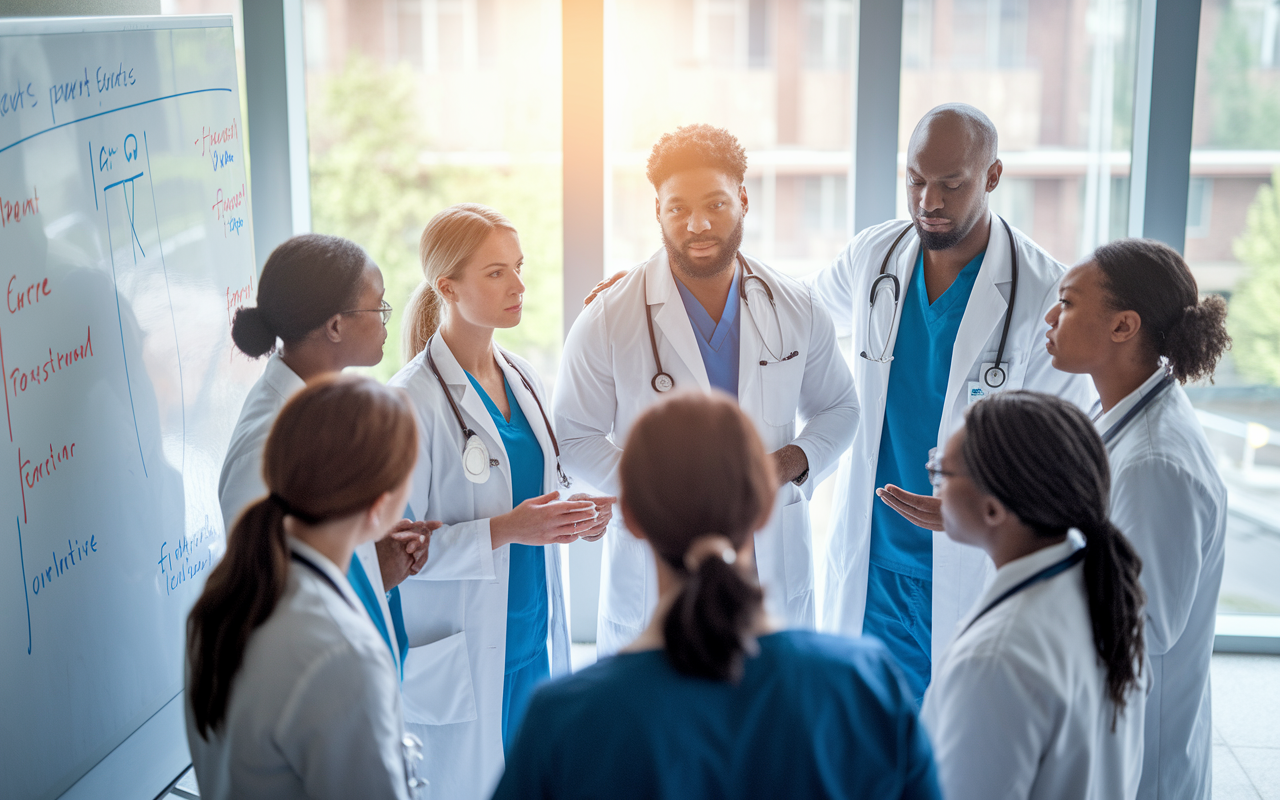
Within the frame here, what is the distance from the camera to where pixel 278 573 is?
3.17 feet

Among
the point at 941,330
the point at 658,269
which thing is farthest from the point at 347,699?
the point at 941,330

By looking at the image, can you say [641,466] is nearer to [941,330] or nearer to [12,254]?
[12,254]

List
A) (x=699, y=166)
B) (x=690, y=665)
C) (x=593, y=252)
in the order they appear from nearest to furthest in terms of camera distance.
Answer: (x=690, y=665) → (x=699, y=166) → (x=593, y=252)

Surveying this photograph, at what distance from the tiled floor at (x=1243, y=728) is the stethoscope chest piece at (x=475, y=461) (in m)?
1.00

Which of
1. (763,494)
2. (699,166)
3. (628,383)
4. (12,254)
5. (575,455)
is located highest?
(699,166)

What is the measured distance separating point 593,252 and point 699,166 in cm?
86

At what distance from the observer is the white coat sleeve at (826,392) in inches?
79.3

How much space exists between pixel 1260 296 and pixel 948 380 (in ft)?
6.88

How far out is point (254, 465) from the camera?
1.36 metres

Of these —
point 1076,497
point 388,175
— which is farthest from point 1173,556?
point 388,175

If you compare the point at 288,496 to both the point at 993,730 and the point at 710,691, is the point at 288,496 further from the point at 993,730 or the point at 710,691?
the point at 993,730

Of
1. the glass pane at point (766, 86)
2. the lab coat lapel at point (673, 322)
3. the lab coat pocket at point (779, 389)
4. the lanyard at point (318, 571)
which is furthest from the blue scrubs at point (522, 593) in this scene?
the glass pane at point (766, 86)

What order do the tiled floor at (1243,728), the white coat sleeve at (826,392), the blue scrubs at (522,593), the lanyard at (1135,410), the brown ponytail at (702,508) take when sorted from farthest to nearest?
the tiled floor at (1243,728), the white coat sleeve at (826,392), the blue scrubs at (522,593), the lanyard at (1135,410), the brown ponytail at (702,508)

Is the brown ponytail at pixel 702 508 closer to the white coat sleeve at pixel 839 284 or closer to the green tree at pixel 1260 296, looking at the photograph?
the white coat sleeve at pixel 839 284
